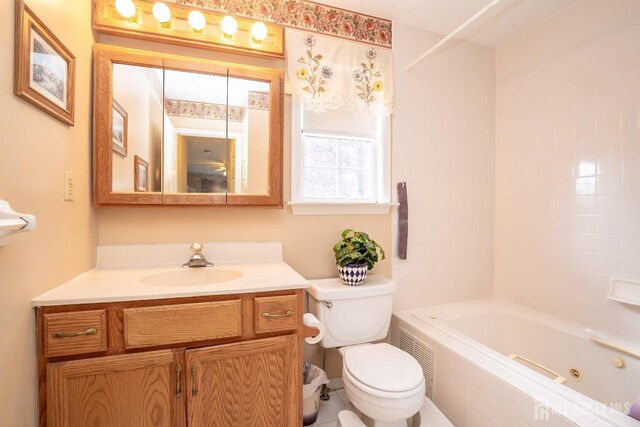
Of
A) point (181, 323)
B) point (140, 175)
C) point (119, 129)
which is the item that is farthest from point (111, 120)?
point (181, 323)

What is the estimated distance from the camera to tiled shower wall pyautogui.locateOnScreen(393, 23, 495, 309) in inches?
80.6

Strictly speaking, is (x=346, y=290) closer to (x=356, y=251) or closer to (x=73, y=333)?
(x=356, y=251)

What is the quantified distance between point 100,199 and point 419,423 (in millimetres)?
1896

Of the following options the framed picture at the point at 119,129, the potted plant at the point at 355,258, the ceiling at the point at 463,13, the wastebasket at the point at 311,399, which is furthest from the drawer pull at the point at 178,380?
the ceiling at the point at 463,13

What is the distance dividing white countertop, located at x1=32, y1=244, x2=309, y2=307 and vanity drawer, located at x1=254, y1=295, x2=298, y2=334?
0.05 metres

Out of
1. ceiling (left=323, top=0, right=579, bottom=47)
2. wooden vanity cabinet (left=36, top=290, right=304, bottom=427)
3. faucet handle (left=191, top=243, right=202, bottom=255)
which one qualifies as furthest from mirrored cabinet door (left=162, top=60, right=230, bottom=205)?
ceiling (left=323, top=0, right=579, bottom=47)

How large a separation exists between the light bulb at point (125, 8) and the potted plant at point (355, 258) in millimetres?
1615

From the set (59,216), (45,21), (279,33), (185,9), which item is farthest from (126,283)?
(279,33)

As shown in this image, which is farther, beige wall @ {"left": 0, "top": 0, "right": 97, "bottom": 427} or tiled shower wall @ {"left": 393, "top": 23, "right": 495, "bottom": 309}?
tiled shower wall @ {"left": 393, "top": 23, "right": 495, "bottom": 309}

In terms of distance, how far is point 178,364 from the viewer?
43.9 inches

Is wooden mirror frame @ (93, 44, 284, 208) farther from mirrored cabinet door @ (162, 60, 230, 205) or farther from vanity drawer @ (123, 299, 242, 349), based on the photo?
vanity drawer @ (123, 299, 242, 349)

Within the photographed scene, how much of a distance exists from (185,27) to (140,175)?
835 mm

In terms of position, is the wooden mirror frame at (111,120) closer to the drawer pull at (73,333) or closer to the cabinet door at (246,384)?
the drawer pull at (73,333)

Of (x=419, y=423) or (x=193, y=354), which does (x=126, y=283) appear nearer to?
(x=193, y=354)
